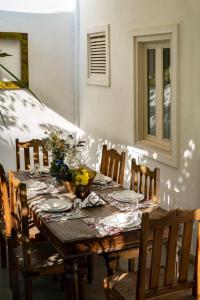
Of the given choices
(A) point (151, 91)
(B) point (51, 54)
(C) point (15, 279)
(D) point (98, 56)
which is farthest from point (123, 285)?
(B) point (51, 54)

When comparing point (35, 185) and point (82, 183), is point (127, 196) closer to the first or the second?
point (82, 183)

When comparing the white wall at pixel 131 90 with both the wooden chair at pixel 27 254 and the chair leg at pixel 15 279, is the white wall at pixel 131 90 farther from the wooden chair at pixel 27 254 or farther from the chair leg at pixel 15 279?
the chair leg at pixel 15 279

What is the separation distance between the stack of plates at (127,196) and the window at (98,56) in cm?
217

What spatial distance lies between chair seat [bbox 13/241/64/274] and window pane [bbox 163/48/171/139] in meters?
1.87

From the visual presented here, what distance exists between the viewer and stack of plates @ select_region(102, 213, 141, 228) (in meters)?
2.99

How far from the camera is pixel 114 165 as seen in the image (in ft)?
14.4

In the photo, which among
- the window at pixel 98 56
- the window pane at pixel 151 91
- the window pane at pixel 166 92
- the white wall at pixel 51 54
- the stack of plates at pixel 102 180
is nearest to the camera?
the stack of plates at pixel 102 180

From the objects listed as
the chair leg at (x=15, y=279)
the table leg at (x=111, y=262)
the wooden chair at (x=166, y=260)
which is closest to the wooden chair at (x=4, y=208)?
the chair leg at (x=15, y=279)

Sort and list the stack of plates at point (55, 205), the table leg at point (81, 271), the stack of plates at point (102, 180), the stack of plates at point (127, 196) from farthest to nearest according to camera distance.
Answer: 1. the stack of plates at point (102, 180)
2. the stack of plates at point (127, 196)
3. the stack of plates at point (55, 205)
4. the table leg at point (81, 271)

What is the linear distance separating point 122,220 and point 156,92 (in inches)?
80.5

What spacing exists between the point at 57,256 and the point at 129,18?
9.20ft

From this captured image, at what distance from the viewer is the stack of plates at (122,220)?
299 cm

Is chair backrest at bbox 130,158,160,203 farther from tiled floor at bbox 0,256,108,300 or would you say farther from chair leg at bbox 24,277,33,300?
chair leg at bbox 24,277,33,300

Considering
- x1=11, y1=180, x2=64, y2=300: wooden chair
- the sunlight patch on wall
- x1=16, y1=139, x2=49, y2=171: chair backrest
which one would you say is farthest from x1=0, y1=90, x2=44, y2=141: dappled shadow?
x1=11, y1=180, x2=64, y2=300: wooden chair
